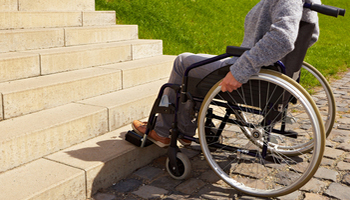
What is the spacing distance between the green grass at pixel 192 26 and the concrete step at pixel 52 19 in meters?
1.21

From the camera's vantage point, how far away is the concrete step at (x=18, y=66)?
3352 mm

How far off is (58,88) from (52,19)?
1623 mm

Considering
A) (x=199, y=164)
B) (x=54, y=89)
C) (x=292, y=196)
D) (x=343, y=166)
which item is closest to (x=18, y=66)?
Answer: (x=54, y=89)

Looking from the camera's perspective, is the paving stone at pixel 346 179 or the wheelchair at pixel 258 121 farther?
the paving stone at pixel 346 179

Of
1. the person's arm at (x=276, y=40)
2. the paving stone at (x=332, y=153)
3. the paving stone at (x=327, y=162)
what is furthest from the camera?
the paving stone at (x=332, y=153)

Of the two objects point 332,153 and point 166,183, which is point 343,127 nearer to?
point 332,153

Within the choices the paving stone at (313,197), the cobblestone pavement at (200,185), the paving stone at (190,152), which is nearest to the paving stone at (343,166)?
the cobblestone pavement at (200,185)

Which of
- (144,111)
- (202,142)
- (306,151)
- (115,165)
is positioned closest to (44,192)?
(115,165)

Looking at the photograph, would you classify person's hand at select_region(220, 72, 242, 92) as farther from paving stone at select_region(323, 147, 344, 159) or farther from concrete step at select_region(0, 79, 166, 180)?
paving stone at select_region(323, 147, 344, 159)

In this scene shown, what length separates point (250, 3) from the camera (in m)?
14.7

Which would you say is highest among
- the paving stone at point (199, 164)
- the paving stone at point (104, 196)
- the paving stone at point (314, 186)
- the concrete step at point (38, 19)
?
the concrete step at point (38, 19)

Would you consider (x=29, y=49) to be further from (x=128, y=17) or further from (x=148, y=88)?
(x=128, y=17)

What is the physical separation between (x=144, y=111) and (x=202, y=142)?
49.6 inches

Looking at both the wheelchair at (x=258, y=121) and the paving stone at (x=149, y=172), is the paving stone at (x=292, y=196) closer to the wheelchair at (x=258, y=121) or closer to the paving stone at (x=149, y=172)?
the wheelchair at (x=258, y=121)
